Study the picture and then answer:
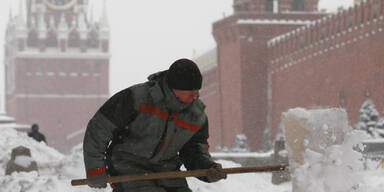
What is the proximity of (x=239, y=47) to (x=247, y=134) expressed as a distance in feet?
9.64

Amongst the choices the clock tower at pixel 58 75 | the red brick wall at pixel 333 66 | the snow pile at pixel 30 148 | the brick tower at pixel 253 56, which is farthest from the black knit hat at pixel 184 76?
the clock tower at pixel 58 75

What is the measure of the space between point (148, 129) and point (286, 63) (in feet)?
97.2

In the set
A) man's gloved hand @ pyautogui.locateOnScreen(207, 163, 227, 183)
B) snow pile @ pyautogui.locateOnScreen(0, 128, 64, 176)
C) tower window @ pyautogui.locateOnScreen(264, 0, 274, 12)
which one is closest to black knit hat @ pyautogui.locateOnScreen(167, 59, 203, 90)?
man's gloved hand @ pyautogui.locateOnScreen(207, 163, 227, 183)

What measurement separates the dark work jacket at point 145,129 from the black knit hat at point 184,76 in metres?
0.07

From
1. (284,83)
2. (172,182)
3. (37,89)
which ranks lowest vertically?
(37,89)

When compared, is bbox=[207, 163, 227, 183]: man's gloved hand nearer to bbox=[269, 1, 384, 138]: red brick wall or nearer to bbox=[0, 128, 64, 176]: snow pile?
bbox=[0, 128, 64, 176]: snow pile

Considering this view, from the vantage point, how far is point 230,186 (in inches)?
385

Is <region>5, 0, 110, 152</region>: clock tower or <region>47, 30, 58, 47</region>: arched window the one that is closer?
<region>5, 0, 110, 152</region>: clock tower

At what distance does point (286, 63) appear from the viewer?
33750 mm

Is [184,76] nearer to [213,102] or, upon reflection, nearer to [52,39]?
[213,102]

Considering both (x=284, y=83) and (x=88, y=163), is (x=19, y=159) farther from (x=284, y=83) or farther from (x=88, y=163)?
(x=284, y=83)

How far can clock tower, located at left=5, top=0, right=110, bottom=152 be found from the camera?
6888cm

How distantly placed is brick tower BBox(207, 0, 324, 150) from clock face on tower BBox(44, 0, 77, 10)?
41101mm

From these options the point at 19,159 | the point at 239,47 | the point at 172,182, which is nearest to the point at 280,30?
the point at 239,47
